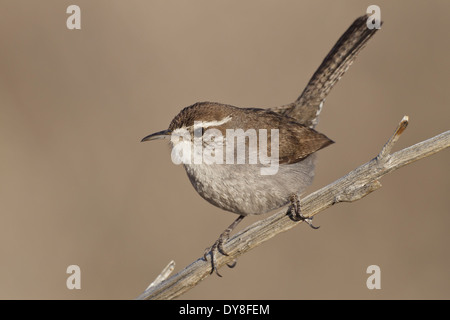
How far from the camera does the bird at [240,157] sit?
4.05 metres

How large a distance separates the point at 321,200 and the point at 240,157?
0.80 m

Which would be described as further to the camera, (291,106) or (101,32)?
(101,32)

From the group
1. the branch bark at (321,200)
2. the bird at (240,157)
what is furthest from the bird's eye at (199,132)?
the branch bark at (321,200)

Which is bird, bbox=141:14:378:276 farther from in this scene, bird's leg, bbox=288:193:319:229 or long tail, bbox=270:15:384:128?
long tail, bbox=270:15:384:128

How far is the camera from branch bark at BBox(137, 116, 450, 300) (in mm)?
3328

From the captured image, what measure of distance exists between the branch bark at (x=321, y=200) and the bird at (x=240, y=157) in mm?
94

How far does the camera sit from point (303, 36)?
8.00 metres

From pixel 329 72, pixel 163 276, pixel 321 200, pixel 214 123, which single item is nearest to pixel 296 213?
pixel 321 200

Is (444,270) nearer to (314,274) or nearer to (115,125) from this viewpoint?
(314,274)

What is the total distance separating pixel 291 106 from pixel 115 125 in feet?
10.3

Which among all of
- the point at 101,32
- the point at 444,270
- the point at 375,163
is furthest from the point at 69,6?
the point at 444,270

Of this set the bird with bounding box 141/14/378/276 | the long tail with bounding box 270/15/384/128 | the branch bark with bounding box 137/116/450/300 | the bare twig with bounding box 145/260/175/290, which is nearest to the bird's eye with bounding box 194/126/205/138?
the bird with bounding box 141/14/378/276

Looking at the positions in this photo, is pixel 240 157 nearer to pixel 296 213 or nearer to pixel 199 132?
pixel 199 132

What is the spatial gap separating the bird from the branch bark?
0.31 feet
